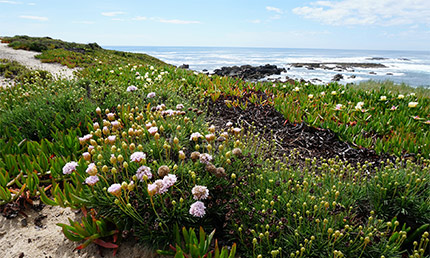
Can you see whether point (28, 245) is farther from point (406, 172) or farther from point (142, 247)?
point (406, 172)

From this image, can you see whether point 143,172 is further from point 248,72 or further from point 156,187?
point 248,72

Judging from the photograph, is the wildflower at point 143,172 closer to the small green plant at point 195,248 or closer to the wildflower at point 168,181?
the wildflower at point 168,181

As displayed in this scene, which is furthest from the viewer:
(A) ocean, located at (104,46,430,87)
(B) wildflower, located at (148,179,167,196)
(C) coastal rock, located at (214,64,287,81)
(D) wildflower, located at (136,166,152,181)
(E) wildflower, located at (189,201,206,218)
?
(A) ocean, located at (104,46,430,87)

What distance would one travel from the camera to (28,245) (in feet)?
8.11

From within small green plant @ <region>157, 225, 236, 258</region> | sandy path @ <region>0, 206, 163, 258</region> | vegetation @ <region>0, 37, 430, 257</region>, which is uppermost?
vegetation @ <region>0, 37, 430, 257</region>

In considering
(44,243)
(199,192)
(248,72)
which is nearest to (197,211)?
(199,192)

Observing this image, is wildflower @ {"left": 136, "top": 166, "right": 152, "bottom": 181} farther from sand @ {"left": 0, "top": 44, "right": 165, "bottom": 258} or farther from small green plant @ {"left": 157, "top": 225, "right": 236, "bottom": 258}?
sand @ {"left": 0, "top": 44, "right": 165, "bottom": 258}

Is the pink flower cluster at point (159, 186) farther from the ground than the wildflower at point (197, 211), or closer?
farther from the ground

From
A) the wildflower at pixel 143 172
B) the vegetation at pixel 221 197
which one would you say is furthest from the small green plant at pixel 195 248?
the wildflower at pixel 143 172

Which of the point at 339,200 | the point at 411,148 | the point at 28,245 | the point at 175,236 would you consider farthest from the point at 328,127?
the point at 28,245

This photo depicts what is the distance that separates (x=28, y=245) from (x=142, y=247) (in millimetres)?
1152

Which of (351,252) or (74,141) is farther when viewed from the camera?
(74,141)

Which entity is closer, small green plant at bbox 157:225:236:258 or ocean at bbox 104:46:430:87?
small green plant at bbox 157:225:236:258

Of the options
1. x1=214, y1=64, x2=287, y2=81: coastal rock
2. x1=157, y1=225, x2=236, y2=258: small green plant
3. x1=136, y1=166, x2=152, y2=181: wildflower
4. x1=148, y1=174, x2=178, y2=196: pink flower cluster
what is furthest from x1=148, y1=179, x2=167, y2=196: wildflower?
x1=214, y1=64, x2=287, y2=81: coastal rock
